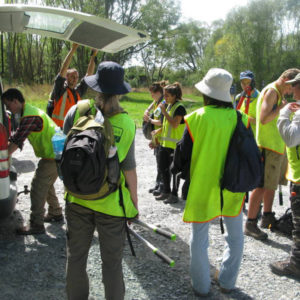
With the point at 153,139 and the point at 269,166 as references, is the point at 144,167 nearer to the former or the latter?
the point at 153,139

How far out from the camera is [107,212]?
2432mm

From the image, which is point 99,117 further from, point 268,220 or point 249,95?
point 249,95

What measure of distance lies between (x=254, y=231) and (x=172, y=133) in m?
1.98

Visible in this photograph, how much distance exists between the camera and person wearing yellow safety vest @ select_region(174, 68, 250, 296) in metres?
2.90

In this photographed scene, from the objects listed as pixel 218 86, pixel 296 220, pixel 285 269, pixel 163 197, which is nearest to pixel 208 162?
pixel 218 86

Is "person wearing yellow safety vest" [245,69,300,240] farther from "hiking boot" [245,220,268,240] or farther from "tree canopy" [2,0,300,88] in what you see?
"tree canopy" [2,0,300,88]

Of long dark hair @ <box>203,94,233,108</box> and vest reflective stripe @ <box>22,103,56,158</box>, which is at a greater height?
long dark hair @ <box>203,94,233,108</box>

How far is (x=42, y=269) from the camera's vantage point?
3.50 metres

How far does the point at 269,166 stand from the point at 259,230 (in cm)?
83

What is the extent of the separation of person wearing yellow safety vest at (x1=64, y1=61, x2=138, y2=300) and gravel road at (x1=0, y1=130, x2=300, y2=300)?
0.66 metres

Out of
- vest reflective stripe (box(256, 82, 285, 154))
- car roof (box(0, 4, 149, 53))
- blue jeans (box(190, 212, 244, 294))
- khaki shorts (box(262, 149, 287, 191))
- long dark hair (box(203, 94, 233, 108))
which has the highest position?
car roof (box(0, 4, 149, 53))

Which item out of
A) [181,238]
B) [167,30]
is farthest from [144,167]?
[167,30]

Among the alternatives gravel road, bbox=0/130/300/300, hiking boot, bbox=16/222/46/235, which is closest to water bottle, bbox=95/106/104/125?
gravel road, bbox=0/130/300/300

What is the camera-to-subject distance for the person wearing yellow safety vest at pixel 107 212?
2.44 m
